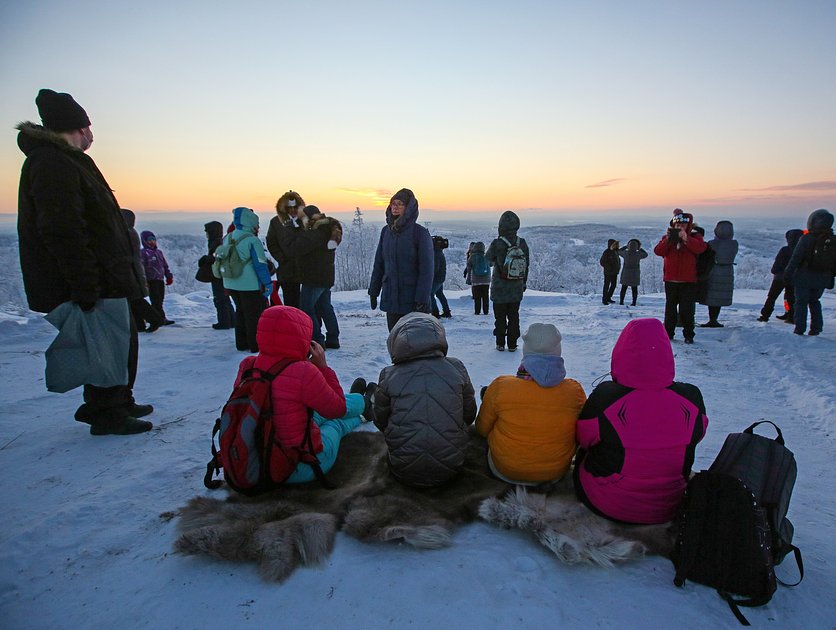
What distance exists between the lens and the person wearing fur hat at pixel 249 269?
228 inches

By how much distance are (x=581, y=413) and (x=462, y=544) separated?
0.99 metres

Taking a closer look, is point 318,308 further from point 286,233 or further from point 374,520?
point 374,520

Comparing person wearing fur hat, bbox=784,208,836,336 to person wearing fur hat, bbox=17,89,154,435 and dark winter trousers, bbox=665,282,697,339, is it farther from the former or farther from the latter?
person wearing fur hat, bbox=17,89,154,435

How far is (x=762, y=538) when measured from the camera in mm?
1937

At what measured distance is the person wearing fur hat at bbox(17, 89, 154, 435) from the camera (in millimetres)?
3160

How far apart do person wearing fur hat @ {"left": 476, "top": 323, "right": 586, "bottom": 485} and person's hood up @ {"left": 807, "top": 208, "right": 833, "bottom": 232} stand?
21.6ft

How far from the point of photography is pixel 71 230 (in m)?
3.20

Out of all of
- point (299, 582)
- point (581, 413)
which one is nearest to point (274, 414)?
point (299, 582)

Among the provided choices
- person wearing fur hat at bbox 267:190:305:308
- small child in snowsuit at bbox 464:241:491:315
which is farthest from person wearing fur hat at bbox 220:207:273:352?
small child in snowsuit at bbox 464:241:491:315

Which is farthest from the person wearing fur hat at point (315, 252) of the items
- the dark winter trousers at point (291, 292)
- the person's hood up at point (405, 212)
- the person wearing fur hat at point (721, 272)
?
the person wearing fur hat at point (721, 272)

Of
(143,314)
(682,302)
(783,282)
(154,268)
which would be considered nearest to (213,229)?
(154,268)

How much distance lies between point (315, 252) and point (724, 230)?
23.0 feet

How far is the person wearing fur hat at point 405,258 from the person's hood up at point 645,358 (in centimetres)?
281

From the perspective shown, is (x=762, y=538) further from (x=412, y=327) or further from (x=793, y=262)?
(x=793, y=262)
